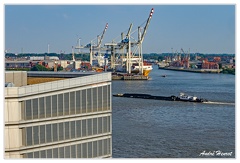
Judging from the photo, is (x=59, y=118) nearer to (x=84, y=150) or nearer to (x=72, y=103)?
(x=72, y=103)

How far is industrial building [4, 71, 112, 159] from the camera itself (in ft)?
7.54

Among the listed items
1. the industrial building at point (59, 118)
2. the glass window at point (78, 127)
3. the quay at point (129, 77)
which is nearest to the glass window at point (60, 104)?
the industrial building at point (59, 118)

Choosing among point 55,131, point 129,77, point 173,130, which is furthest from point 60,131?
point 129,77

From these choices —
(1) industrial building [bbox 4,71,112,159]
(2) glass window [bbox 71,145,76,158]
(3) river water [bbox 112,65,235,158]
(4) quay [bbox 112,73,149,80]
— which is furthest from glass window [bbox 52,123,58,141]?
(4) quay [bbox 112,73,149,80]

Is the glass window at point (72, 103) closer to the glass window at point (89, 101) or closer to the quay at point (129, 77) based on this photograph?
the glass window at point (89, 101)

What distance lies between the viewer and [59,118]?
7.95ft

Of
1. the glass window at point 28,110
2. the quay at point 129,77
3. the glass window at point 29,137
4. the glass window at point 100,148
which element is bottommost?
the quay at point 129,77

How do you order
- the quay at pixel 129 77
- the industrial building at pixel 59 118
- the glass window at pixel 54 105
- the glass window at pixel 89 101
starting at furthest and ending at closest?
the quay at pixel 129 77 → the glass window at pixel 89 101 → the glass window at pixel 54 105 → the industrial building at pixel 59 118

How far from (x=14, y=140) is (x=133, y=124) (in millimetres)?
4102

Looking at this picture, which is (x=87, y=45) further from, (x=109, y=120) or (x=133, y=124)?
(x=109, y=120)

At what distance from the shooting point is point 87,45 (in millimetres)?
24906

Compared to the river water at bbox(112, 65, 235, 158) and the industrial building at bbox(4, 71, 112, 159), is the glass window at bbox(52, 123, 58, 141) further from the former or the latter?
the river water at bbox(112, 65, 235, 158)

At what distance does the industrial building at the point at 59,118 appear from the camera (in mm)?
2299

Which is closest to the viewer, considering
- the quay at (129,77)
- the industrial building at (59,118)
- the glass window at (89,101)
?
the industrial building at (59,118)
